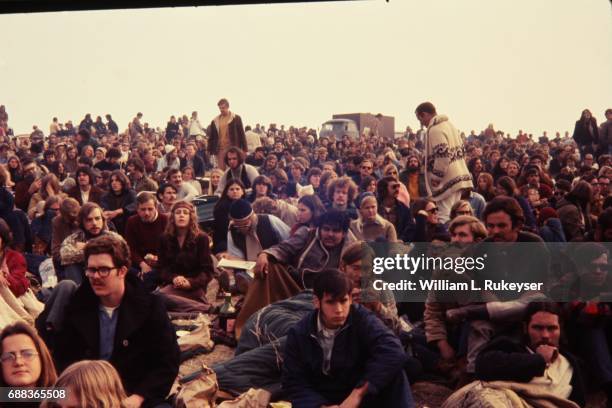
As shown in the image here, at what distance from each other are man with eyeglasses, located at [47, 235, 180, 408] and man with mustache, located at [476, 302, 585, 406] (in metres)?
1.09

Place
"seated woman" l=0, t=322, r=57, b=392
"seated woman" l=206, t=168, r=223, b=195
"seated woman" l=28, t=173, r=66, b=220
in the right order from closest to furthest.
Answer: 1. "seated woman" l=0, t=322, r=57, b=392
2. "seated woman" l=28, t=173, r=66, b=220
3. "seated woman" l=206, t=168, r=223, b=195

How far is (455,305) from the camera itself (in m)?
2.78

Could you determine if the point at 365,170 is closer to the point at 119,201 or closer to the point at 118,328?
the point at 119,201

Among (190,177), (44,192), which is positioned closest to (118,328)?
(44,192)

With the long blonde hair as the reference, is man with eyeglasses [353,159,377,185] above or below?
above

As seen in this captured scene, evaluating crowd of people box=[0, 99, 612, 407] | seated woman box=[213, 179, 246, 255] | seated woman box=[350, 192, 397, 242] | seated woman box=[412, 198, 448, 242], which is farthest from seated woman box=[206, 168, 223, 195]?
seated woman box=[412, 198, 448, 242]

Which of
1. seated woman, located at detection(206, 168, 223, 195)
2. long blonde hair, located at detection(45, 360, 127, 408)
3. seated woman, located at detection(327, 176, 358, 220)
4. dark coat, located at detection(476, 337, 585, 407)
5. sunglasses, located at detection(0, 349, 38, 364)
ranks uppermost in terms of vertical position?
seated woman, located at detection(206, 168, 223, 195)

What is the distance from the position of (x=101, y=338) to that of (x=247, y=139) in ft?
11.8

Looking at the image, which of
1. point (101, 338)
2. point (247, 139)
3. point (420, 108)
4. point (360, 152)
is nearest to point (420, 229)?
point (420, 108)

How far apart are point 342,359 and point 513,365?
1.88 feet

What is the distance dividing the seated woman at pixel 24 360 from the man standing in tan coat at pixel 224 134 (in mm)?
2197

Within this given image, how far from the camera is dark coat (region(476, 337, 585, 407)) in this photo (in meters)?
2.30

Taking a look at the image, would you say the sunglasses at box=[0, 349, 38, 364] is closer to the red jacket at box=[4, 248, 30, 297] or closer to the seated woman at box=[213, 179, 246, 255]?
the red jacket at box=[4, 248, 30, 297]

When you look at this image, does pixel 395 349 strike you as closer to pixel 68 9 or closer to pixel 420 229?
pixel 420 229
